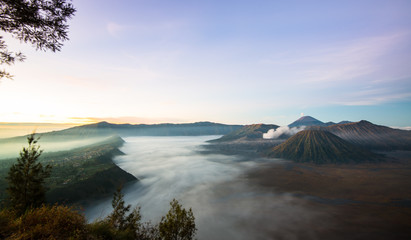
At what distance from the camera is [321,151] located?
6619 inches

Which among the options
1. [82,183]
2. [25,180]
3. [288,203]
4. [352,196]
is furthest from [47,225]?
[352,196]

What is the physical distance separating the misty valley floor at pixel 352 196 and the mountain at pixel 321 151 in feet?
57.5

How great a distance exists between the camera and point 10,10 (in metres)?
10.6

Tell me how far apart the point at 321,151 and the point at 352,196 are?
100628mm

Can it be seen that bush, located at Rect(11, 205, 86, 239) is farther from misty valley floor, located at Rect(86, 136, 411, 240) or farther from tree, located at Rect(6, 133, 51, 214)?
misty valley floor, located at Rect(86, 136, 411, 240)

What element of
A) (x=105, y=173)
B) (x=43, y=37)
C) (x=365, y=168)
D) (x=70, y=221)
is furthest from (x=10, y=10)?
(x=365, y=168)

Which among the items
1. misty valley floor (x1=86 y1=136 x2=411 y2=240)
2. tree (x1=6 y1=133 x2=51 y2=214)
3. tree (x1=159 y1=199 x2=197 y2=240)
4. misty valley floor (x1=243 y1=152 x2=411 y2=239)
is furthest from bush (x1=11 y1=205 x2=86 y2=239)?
misty valley floor (x1=243 y1=152 x2=411 y2=239)

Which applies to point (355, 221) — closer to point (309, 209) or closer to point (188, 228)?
point (309, 209)

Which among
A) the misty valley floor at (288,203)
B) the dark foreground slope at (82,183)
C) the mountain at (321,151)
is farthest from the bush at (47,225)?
the mountain at (321,151)

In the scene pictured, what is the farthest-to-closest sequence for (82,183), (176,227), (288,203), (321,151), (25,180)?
(321,151) → (288,203) → (82,183) → (176,227) → (25,180)

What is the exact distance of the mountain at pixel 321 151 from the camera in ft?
517

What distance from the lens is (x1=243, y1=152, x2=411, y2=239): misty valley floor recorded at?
51375mm

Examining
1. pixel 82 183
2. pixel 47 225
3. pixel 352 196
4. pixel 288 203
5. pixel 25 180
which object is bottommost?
pixel 288 203

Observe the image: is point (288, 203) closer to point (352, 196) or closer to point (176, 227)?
point (352, 196)
